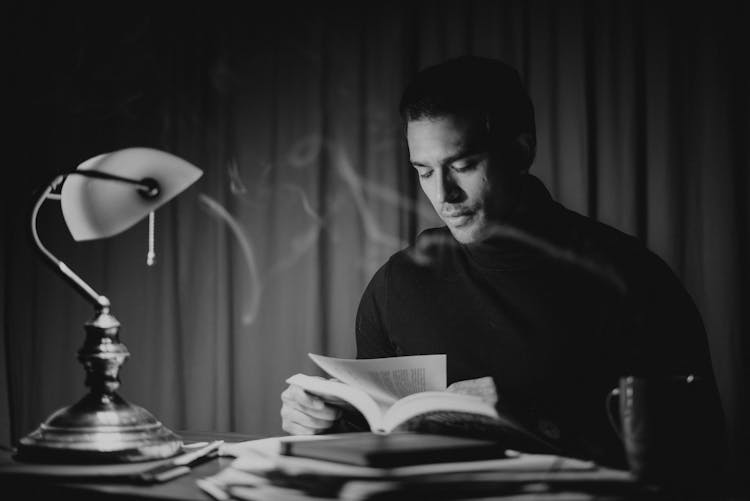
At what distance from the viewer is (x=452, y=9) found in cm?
229

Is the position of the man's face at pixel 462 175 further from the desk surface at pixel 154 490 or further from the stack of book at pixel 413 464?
the desk surface at pixel 154 490

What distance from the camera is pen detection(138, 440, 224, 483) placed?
2.98 feet

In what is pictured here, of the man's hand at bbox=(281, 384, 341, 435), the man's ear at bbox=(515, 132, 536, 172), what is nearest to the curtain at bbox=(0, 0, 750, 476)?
the man's ear at bbox=(515, 132, 536, 172)

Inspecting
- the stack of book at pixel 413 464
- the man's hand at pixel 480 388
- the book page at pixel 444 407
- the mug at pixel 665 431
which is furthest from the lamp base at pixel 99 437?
the mug at pixel 665 431

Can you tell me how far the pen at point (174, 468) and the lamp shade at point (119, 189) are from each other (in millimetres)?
418

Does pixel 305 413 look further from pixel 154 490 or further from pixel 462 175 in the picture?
pixel 462 175

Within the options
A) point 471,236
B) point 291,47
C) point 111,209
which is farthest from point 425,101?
point 291,47

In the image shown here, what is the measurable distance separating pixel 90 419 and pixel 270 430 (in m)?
1.51

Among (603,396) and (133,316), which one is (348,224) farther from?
(603,396)

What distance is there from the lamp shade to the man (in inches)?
21.4

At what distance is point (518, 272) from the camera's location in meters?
1.64

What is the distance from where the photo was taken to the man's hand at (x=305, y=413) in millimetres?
1194

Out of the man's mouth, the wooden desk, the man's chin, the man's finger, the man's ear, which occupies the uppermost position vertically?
the man's ear

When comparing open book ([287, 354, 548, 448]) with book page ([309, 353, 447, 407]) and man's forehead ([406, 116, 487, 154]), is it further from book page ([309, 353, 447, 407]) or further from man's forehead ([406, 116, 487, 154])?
man's forehead ([406, 116, 487, 154])
